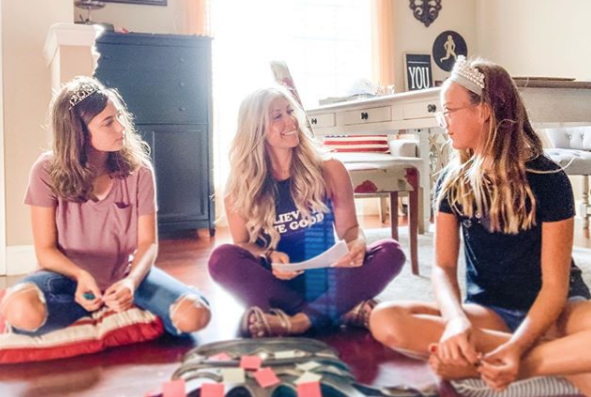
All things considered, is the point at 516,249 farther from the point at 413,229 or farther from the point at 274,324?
the point at 413,229

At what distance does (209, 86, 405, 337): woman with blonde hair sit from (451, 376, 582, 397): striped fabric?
1.77ft

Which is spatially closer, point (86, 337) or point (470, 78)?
point (470, 78)

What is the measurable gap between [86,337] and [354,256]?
73cm

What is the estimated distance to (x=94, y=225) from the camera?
1.81 meters

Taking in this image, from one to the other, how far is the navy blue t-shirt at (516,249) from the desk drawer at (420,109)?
94 cm

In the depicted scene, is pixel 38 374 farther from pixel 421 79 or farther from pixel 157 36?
pixel 421 79

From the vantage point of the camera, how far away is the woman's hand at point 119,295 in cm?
164

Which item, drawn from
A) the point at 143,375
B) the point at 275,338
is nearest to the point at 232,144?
the point at 275,338

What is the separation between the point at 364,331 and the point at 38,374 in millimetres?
825

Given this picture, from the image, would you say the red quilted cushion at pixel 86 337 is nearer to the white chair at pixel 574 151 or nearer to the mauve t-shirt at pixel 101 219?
the mauve t-shirt at pixel 101 219

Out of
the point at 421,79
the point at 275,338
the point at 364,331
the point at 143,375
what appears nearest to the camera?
the point at 143,375

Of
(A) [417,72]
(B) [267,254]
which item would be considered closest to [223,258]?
(B) [267,254]

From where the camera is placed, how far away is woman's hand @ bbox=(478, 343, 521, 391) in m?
1.16

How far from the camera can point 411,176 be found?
2684 millimetres
